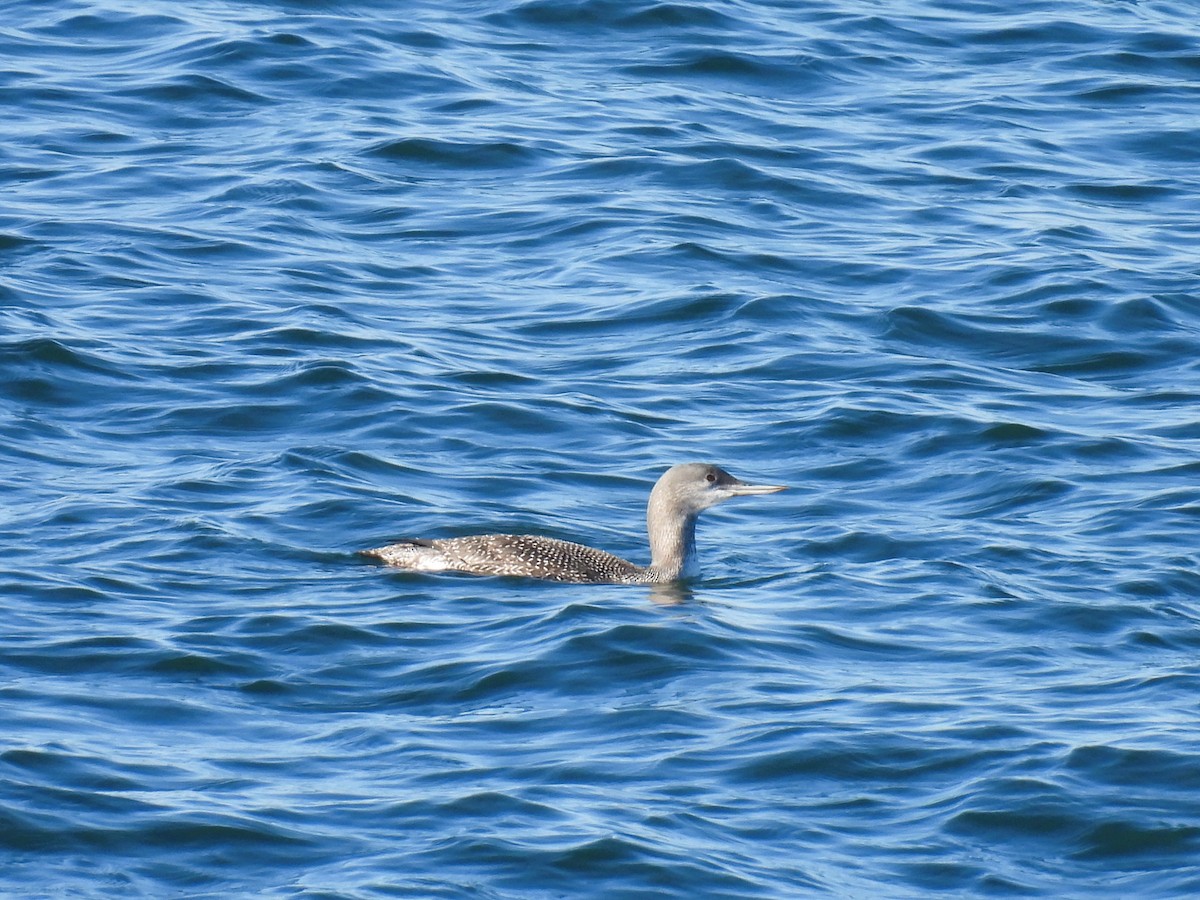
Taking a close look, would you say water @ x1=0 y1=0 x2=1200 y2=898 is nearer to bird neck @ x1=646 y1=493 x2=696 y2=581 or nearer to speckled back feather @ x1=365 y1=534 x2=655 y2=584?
speckled back feather @ x1=365 y1=534 x2=655 y2=584

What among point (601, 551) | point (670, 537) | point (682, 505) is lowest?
point (601, 551)

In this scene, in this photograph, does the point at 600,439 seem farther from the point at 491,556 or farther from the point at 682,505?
Answer: the point at 491,556

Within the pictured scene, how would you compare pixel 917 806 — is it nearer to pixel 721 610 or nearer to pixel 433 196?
pixel 721 610

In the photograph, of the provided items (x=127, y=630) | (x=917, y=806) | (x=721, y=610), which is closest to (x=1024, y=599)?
(x=721, y=610)

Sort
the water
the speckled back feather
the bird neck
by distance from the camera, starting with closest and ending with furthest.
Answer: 1. the water
2. the speckled back feather
3. the bird neck

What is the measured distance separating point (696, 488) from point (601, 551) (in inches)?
21.1

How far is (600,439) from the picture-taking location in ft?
40.0

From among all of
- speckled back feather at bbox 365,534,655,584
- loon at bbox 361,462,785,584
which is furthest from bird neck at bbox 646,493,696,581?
speckled back feather at bbox 365,534,655,584

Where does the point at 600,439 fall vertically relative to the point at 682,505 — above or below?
below

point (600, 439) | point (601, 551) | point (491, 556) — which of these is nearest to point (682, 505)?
point (601, 551)

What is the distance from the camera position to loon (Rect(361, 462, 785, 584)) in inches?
409

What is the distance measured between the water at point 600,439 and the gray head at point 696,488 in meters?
0.37

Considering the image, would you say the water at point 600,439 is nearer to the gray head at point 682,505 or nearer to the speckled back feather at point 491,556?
the speckled back feather at point 491,556

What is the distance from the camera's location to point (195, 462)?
1145cm
